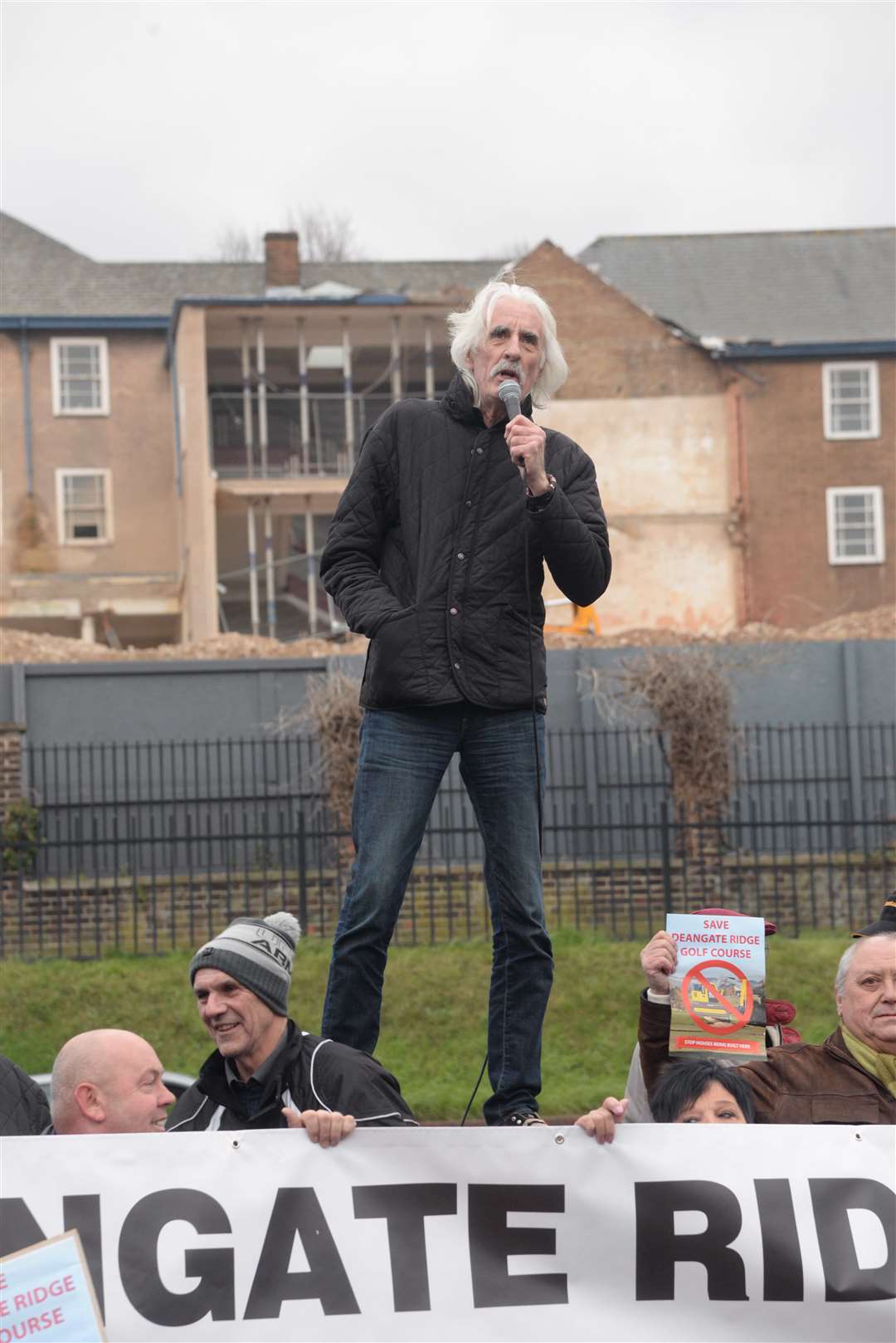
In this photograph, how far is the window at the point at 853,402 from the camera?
119 ft

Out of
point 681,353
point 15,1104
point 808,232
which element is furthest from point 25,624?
point 15,1104

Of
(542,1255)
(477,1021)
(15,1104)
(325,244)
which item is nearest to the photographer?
(542,1255)

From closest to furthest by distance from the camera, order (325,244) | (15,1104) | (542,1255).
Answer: (542,1255) < (15,1104) < (325,244)

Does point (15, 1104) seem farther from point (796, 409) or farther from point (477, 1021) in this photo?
point (796, 409)

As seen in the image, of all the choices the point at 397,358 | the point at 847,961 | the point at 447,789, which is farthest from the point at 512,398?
the point at 397,358

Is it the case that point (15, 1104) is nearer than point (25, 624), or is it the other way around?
point (15, 1104)

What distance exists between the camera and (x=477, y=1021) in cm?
1270

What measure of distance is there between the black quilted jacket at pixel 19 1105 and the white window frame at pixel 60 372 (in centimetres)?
3381

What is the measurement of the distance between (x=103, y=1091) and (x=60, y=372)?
34.6 m

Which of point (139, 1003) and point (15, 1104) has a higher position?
point (15, 1104)

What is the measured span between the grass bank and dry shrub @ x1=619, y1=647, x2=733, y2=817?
10.2 feet

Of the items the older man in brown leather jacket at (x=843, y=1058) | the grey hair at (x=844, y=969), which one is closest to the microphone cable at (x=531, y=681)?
the older man in brown leather jacket at (x=843, y=1058)

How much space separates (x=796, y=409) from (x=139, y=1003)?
26.0 m

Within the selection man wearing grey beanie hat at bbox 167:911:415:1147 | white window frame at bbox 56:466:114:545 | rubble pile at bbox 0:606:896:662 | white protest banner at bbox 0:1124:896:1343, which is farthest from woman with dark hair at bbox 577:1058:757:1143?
white window frame at bbox 56:466:114:545
